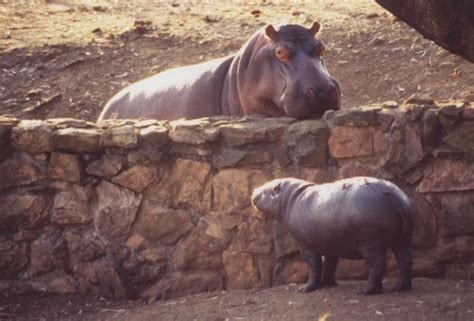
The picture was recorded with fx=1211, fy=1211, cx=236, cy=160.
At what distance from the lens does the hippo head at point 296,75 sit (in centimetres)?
886

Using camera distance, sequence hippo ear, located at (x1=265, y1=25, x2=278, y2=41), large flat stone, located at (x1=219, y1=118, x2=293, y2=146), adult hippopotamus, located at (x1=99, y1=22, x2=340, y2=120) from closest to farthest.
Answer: large flat stone, located at (x1=219, y1=118, x2=293, y2=146) → adult hippopotamus, located at (x1=99, y1=22, x2=340, y2=120) → hippo ear, located at (x1=265, y1=25, x2=278, y2=41)

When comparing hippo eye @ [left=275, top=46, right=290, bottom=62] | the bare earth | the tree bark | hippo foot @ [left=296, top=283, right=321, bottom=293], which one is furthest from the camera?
the bare earth

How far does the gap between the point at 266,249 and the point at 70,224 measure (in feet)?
4.34

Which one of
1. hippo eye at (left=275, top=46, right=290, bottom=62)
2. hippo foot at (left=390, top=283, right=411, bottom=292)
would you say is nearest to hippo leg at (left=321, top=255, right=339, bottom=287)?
hippo foot at (left=390, top=283, right=411, bottom=292)

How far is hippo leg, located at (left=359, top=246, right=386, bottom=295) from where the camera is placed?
6.37 metres

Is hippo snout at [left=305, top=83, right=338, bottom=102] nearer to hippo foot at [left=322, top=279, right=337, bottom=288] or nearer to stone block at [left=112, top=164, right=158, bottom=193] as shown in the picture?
stone block at [left=112, top=164, right=158, bottom=193]

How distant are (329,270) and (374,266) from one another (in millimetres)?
473

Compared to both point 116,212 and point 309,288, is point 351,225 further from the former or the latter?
point 116,212

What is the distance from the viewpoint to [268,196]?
6965 mm

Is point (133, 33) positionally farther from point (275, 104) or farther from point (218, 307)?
point (218, 307)

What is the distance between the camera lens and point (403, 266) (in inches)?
255

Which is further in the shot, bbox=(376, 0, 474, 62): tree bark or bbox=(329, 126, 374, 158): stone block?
bbox=(329, 126, 374, 158): stone block

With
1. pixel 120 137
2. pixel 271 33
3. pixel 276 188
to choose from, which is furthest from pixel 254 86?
pixel 276 188

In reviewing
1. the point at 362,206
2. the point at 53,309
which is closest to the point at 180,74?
the point at 53,309
